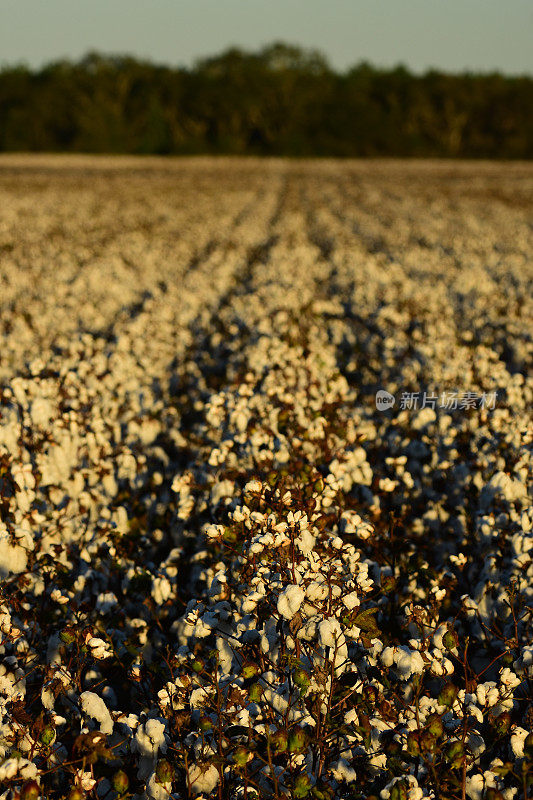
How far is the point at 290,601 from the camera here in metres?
2.76

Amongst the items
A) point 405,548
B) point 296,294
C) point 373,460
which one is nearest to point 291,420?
point 373,460

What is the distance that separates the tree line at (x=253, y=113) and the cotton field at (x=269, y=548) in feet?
274

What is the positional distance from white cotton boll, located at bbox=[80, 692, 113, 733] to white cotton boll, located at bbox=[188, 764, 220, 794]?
434 mm

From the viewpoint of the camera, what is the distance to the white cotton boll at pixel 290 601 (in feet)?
9.00

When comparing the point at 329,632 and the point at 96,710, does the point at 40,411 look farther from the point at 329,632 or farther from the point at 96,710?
the point at 329,632

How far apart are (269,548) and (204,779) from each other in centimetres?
99

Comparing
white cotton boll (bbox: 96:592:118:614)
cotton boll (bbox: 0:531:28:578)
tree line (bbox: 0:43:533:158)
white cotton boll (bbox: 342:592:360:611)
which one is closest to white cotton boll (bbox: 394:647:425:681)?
white cotton boll (bbox: 342:592:360:611)

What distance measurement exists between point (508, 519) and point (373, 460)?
1699 millimetres

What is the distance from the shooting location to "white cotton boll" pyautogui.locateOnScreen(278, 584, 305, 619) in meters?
2.74

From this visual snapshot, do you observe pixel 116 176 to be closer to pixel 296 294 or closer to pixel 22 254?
pixel 22 254

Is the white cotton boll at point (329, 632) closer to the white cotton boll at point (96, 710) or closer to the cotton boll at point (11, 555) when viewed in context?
the white cotton boll at point (96, 710)
